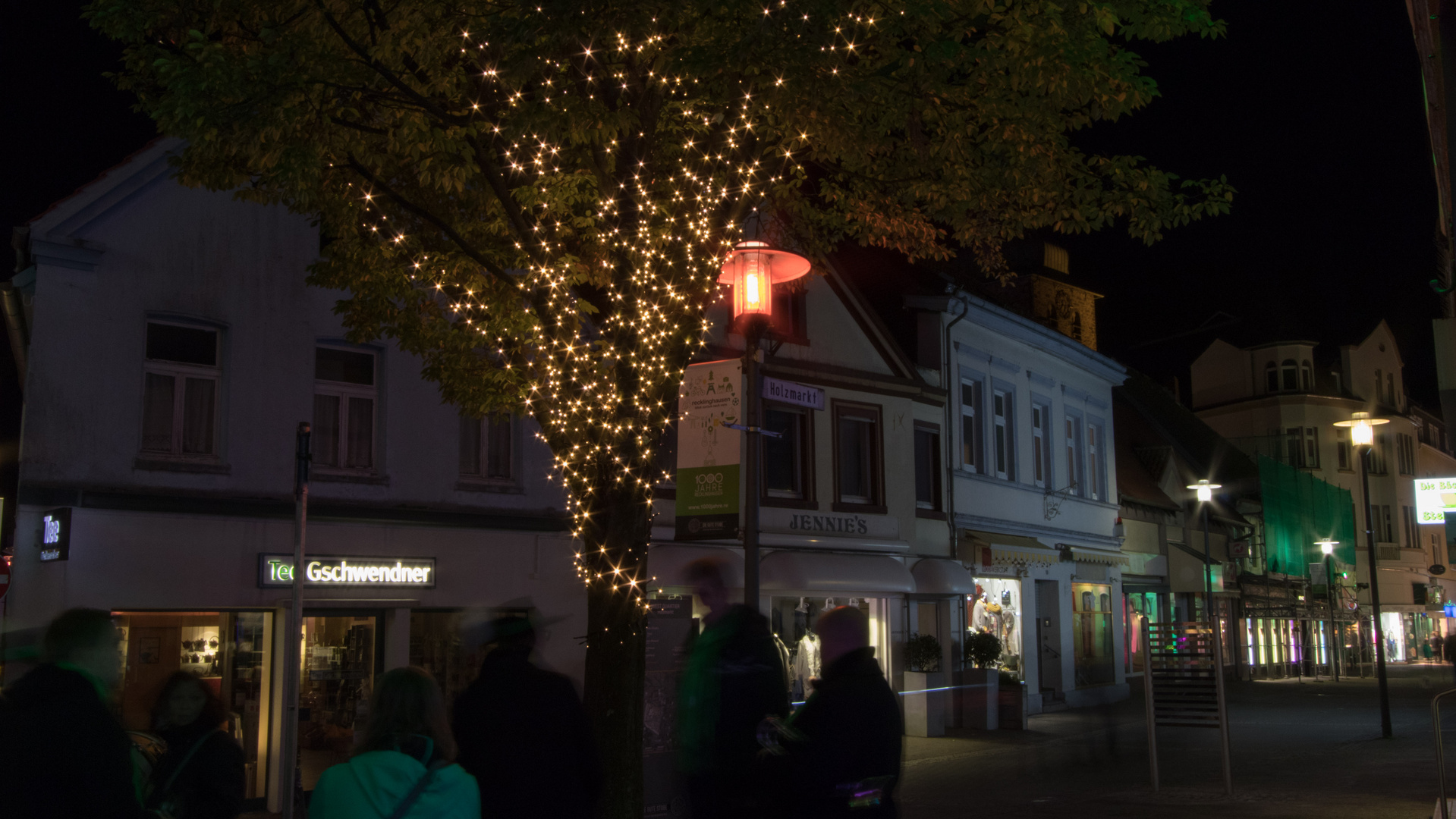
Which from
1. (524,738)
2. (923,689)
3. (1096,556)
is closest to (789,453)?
(923,689)

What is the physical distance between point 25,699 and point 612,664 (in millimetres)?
5224

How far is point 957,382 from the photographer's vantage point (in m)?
25.4

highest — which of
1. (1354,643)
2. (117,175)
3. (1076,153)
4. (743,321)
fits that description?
(117,175)

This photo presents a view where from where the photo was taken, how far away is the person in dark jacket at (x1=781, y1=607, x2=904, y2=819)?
553 centimetres

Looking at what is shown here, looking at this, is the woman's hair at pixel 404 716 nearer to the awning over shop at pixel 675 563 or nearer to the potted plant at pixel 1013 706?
the awning over shop at pixel 675 563

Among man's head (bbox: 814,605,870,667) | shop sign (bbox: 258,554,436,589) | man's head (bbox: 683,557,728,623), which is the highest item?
shop sign (bbox: 258,554,436,589)

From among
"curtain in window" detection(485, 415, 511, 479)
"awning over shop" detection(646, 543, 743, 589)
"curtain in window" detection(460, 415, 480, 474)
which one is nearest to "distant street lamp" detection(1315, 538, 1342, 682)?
"awning over shop" detection(646, 543, 743, 589)

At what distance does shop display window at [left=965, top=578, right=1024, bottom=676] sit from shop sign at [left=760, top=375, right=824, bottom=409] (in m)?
14.4

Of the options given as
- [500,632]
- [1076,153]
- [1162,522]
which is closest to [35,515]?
[500,632]

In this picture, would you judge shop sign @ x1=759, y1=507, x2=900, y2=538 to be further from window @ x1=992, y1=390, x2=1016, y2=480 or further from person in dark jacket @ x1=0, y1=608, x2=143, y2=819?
person in dark jacket @ x1=0, y1=608, x2=143, y2=819

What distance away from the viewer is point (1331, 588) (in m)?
48.1

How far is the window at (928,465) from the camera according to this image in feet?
79.4

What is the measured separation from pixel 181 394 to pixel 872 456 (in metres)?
12.3

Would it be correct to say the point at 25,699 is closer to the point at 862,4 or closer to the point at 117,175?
the point at 862,4
